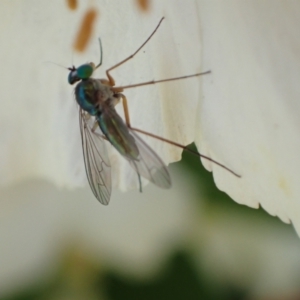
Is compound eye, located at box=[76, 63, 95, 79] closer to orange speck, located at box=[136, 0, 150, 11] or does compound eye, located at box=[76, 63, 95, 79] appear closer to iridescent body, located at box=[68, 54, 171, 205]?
iridescent body, located at box=[68, 54, 171, 205]

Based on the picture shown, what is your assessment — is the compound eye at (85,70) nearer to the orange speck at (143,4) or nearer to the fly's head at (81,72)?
the fly's head at (81,72)

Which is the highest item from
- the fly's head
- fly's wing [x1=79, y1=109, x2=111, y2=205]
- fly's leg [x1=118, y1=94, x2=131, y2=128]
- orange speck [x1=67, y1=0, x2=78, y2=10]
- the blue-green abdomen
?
orange speck [x1=67, y1=0, x2=78, y2=10]

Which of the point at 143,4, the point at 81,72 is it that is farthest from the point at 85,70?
the point at 143,4

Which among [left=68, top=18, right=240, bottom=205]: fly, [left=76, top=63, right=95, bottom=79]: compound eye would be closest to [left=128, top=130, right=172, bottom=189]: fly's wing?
[left=68, top=18, right=240, bottom=205]: fly

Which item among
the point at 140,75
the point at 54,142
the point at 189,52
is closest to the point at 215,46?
the point at 189,52

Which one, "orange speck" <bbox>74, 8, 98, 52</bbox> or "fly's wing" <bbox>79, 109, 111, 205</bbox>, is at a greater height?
"orange speck" <bbox>74, 8, 98, 52</bbox>

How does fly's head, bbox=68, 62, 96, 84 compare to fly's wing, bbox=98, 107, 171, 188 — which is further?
fly's head, bbox=68, 62, 96, 84

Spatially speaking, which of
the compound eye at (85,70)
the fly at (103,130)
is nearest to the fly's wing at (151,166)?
the fly at (103,130)
